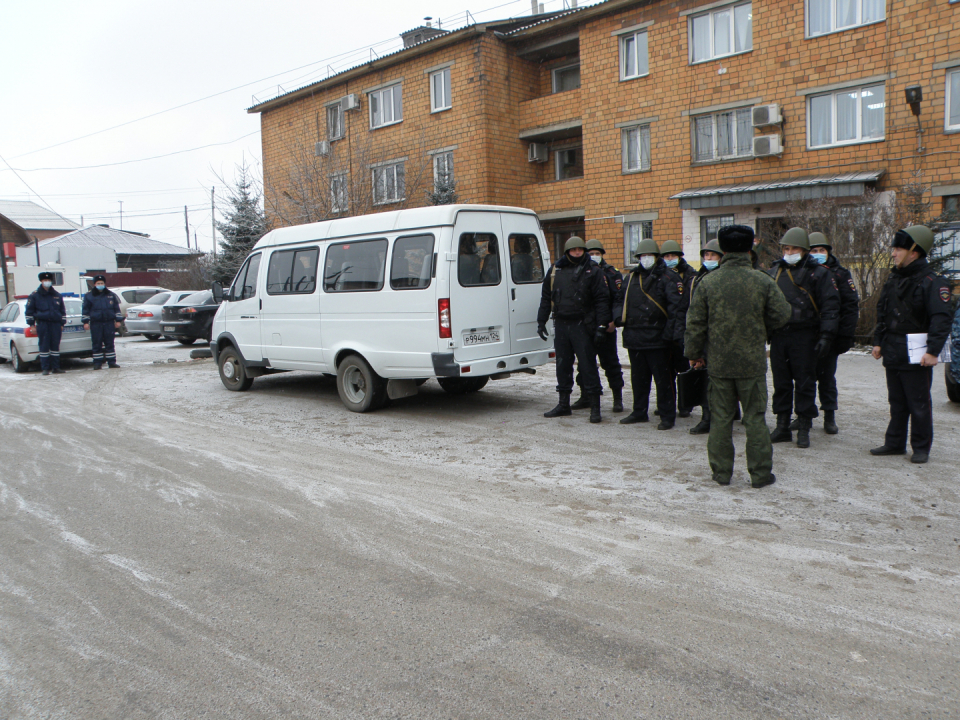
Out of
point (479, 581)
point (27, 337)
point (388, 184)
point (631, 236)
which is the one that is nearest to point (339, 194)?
point (388, 184)

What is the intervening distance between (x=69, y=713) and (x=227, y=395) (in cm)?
858

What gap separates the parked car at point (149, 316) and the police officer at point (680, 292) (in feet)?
57.6

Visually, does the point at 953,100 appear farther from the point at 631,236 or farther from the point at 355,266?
the point at 355,266

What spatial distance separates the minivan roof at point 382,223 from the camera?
27.3 ft

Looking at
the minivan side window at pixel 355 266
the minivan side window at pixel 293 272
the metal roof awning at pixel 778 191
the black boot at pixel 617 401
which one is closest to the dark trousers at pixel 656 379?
the black boot at pixel 617 401

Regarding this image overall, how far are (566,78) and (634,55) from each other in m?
4.52

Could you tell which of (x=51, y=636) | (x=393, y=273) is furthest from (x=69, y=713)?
(x=393, y=273)

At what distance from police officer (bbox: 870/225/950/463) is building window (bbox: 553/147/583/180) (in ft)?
68.9

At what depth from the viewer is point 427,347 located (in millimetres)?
8336

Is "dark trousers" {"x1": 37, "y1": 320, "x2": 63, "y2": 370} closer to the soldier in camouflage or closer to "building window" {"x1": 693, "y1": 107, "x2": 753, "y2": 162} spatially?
the soldier in camouflage

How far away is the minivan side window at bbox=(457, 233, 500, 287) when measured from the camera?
8.36 m

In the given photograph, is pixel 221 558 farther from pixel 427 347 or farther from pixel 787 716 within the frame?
pixel 427 347

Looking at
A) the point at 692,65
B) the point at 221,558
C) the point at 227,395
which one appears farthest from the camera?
the point at 692,65

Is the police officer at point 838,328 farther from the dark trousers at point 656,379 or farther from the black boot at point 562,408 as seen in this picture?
the black boot at point 562,408
